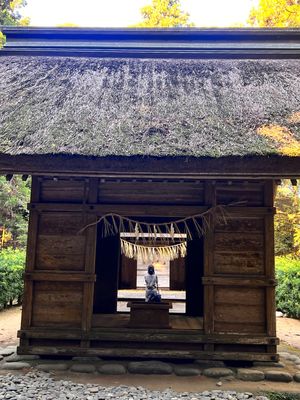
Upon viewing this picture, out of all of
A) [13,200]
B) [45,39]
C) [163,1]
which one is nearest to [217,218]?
[45,39]

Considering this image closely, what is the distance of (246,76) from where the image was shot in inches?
269

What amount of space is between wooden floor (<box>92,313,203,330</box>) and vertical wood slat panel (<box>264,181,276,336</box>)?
3.68 ft

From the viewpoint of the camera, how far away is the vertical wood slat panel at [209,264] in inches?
207

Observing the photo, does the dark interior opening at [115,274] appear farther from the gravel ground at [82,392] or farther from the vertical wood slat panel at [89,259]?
the gravel ground at [82,392]

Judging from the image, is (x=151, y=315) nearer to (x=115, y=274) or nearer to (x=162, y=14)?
(x=115, y=274)

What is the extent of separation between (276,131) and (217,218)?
164 cm

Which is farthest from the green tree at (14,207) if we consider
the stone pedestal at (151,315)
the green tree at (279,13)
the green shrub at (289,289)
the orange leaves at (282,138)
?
the green tree at (279,13)

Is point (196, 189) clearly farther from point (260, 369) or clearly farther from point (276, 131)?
point (260, 369)

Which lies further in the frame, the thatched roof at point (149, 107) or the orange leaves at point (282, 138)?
the thatched roof at point (149, 107)

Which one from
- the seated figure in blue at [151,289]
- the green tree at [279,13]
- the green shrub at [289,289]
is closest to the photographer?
the seated figure in blue at [151,289]

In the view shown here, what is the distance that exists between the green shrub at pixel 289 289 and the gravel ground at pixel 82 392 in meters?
6.27

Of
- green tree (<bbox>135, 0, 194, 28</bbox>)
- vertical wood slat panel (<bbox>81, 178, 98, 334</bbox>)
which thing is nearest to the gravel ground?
vertical wood slat panel (<bbox>81, 178, 98, 334</bbox>)

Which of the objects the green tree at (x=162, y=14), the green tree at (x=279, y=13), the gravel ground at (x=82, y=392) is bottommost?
the gravel ground at (x=82, y=392)

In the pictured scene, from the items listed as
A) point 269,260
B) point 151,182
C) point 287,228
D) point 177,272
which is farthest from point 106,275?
point 287,228
